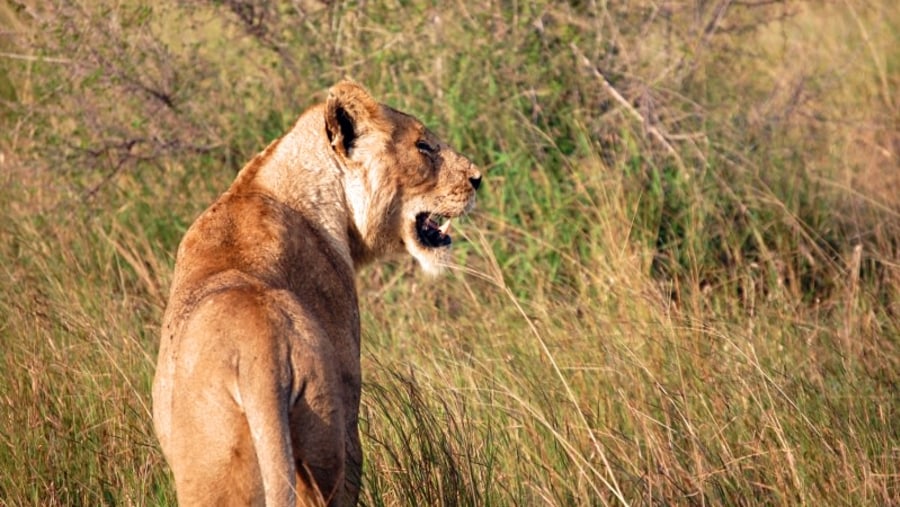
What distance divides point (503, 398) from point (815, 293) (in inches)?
86.0

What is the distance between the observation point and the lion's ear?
3828mm

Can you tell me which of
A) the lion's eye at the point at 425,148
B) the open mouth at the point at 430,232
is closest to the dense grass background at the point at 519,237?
the open mouth at the point at 430,232

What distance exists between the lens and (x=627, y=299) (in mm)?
5039

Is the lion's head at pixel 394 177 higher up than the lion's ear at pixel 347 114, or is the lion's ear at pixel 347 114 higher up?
the lion's ear at pixel 347 114

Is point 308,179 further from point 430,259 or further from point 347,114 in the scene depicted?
point 430,259

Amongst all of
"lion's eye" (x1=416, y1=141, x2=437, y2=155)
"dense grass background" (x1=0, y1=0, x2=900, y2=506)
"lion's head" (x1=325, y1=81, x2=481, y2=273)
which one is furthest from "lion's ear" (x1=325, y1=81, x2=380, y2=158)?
"dense grass background" (x1=0, y1=0, x2=900, y2=506)

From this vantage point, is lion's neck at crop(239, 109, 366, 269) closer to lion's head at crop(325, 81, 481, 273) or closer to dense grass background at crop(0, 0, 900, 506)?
lion's head at crop(325, 81, 481, 273)

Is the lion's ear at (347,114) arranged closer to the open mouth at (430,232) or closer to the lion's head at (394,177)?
the lion's head at (394,177)

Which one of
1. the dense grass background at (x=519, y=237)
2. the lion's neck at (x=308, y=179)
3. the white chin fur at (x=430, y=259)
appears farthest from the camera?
the white chin fur at (x=430, y=259)

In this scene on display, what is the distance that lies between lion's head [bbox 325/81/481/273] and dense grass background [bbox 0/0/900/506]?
11.5 inches

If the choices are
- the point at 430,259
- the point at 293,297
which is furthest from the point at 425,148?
the point at 293,297

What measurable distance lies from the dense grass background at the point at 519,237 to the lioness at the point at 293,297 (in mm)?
449

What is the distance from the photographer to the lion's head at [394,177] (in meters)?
3.90

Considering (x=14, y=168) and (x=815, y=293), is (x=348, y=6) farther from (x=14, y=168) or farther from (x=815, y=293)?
(x=815, y=293)
